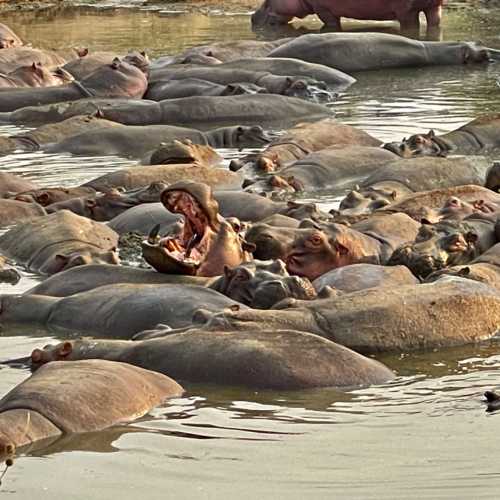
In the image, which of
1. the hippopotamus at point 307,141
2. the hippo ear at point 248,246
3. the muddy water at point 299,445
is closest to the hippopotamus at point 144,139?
the hippopotamus at point 307,141

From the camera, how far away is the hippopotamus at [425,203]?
8742 mm

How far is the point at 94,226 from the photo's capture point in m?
8.94

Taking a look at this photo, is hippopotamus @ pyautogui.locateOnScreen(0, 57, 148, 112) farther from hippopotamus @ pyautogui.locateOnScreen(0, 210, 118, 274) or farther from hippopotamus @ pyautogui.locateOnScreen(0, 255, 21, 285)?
hippopotamus @ pyautogui.locateOnScreen(0, 255, 21, 285)

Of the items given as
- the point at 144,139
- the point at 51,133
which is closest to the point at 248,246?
the point at 144,139

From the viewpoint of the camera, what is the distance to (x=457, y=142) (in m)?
11.9

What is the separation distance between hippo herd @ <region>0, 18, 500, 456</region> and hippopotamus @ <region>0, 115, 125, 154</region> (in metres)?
0.02

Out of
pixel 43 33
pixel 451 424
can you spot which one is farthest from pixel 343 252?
pixel 43 33

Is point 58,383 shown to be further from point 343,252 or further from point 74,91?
point 74,91

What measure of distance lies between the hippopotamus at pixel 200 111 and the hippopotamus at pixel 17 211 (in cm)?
400

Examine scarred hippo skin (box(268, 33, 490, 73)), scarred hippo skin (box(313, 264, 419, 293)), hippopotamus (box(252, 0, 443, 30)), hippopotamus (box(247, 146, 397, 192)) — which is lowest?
hippopotamus (box(252, 0, 443, 30))

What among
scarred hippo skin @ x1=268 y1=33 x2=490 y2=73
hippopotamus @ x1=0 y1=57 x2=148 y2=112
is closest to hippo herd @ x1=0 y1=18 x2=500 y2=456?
hippopotamus @ x1=0 y1=57 x2=148 y2=112

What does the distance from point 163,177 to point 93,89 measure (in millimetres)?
4642

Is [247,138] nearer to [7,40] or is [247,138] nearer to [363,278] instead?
[363,278]

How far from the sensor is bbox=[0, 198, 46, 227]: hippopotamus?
960 cm
